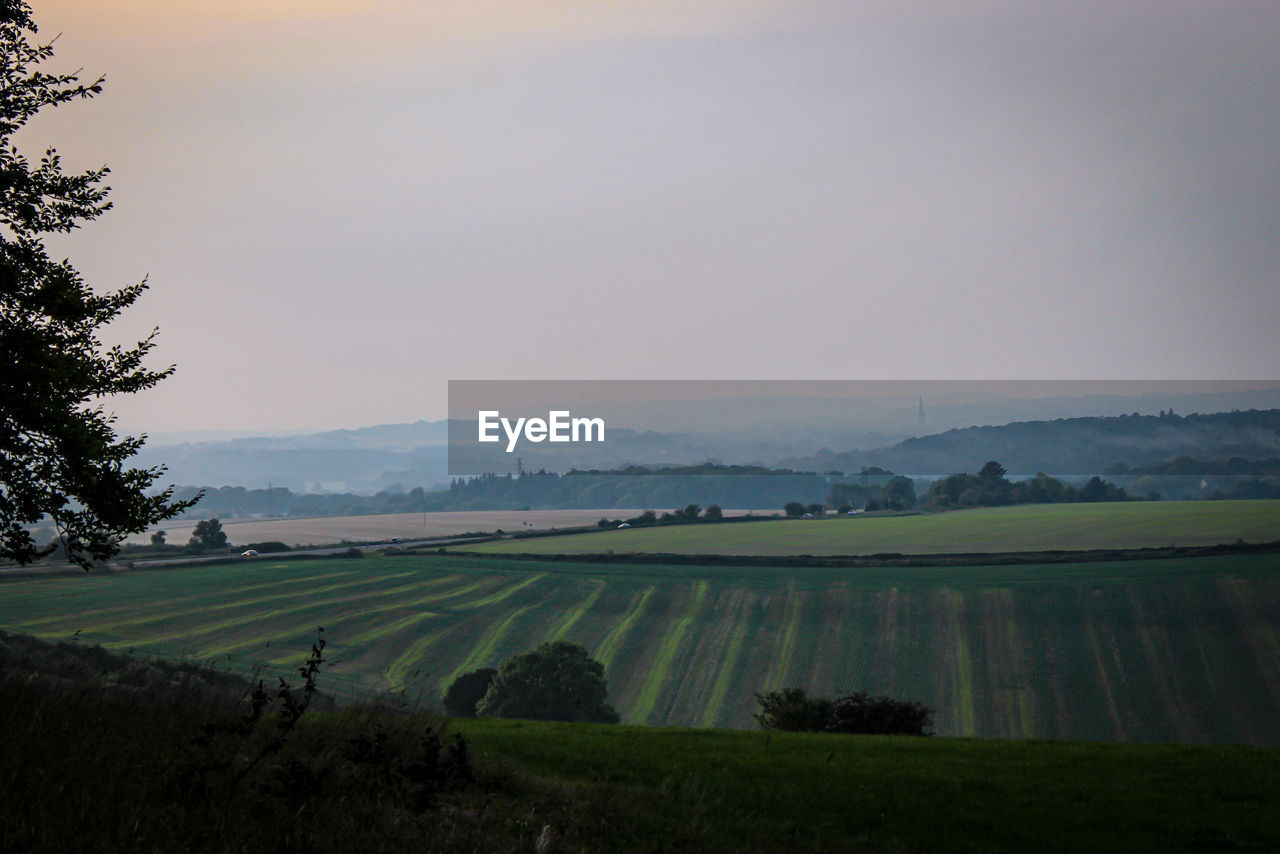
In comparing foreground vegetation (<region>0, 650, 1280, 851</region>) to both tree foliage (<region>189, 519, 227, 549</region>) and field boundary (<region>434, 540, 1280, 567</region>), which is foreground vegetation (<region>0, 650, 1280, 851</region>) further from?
tree foliage (<region>189, 519, 227, 549</region>)

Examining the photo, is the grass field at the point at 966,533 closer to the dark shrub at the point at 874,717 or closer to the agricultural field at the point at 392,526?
the agricultural field at the point at 392,526

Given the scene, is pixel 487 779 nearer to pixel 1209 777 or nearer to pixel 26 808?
pixel 26 808

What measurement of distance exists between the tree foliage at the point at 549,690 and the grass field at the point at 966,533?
130ft

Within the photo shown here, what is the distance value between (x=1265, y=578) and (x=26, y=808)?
69676mm

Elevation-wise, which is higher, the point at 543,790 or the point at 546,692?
the point at 543,790

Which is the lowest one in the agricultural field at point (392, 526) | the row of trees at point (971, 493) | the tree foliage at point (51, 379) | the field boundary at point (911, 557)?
the field boundary at point (911, 557)

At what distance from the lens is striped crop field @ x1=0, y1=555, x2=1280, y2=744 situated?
45.2 meters

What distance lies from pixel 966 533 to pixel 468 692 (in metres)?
57.7

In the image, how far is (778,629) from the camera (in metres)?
58.1

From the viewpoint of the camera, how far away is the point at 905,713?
1026 inches

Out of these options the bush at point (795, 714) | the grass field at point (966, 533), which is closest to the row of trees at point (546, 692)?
the bush at point (795, 714)

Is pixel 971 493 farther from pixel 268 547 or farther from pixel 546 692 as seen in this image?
pixel 546 692

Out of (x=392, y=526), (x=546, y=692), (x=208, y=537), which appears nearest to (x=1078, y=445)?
(x=392, y=526)

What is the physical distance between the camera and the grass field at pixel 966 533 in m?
80.7
